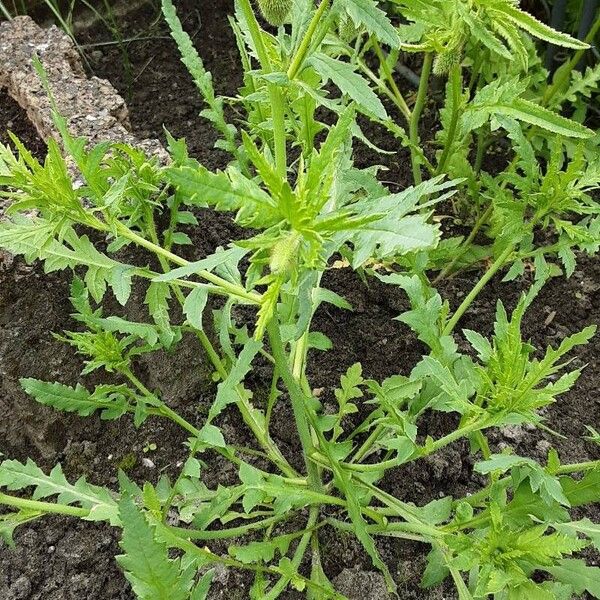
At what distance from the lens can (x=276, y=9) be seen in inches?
48.1

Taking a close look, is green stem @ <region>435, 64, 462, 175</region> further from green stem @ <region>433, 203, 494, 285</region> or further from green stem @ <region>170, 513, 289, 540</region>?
green stem @ <region>170, 513, 289, 540</region>

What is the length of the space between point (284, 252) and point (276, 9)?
473 mm

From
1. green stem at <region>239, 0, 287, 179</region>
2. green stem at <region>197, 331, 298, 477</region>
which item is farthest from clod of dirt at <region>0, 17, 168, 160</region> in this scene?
green stem at <region>239, 0, 287, 179</region>

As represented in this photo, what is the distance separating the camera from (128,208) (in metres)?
1.51

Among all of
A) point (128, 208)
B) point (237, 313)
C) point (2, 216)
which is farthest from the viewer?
point (237, 313)

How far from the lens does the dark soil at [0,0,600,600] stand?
1698 mm

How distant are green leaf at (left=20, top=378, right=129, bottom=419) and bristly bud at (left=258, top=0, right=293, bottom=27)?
82cm

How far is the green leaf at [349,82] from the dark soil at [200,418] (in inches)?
38.3

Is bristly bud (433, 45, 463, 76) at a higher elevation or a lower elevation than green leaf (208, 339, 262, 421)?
higher

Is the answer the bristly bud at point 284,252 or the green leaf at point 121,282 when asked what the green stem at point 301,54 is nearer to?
the bristly bud at point 284,252

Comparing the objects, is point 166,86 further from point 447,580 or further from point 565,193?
point 447,580

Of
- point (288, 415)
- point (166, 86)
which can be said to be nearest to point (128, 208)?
point (288, 415)

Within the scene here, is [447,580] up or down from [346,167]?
down

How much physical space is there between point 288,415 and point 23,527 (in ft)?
2.27
